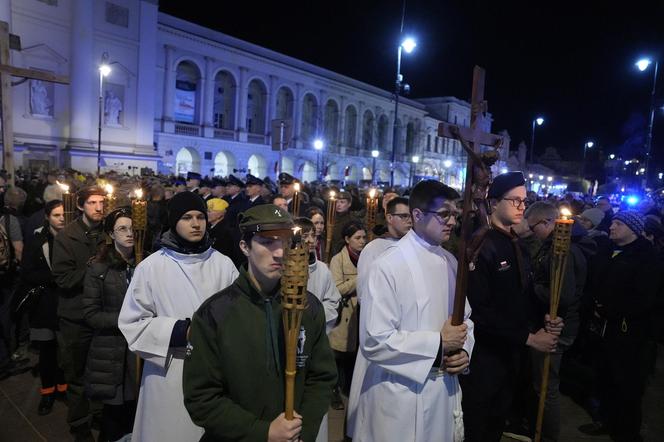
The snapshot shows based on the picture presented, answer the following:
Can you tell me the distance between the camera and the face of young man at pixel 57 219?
17.4 ft

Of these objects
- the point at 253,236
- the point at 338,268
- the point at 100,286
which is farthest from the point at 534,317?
the point at 100,286

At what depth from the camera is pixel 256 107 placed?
46500mm

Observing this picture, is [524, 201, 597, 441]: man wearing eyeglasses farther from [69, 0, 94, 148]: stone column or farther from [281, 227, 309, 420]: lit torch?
[69, 0, 94, 148]: stone column

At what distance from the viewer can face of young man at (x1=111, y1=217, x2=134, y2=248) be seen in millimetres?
3939

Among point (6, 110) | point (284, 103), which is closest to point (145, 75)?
point (284, 103)

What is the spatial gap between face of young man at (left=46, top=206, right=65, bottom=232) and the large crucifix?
4.56 m

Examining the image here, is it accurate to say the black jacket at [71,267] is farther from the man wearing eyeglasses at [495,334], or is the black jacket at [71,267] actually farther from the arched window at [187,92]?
the arched window at [187,92]

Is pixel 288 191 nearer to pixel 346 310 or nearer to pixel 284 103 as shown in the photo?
pixel 346 310

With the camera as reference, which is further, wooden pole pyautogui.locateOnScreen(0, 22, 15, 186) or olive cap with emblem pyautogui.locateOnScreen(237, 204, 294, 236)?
wooden pole pyautogui.locateOnScreen(0, 22, 15, 186)

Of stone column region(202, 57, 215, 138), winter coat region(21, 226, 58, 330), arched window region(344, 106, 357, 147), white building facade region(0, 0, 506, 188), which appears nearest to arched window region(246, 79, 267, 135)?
white building facade region(0, 0, 506, 188)

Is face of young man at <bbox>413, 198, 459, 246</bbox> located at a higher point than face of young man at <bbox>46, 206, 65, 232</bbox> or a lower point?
higher

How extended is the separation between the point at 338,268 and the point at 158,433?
2.68 m

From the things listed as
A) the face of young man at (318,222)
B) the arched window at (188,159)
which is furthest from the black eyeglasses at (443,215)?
the arched window at (188,159)

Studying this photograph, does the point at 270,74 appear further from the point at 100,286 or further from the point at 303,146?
the point at 100,286
